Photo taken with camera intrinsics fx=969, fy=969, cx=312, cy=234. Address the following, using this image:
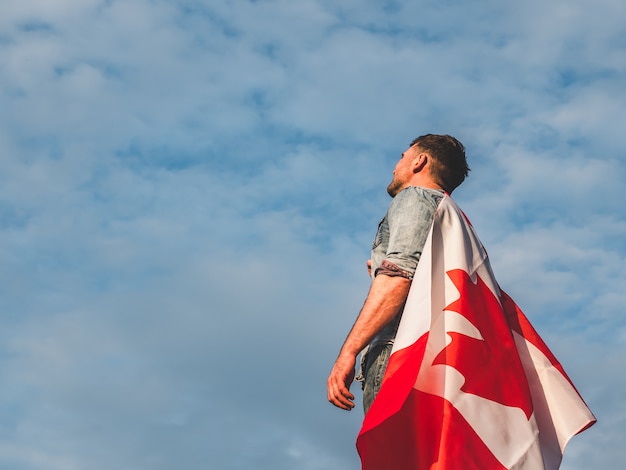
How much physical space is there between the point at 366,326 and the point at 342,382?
34 cm

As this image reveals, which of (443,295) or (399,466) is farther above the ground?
(443,295)

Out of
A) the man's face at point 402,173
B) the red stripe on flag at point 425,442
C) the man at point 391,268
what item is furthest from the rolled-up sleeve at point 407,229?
the red stripe on flag at point 425,442

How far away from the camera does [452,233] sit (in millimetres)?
5668

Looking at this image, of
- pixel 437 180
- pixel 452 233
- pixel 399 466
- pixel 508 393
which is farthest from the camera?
pixel 437 180

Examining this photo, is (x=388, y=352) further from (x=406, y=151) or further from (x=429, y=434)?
(x=406, y=151)

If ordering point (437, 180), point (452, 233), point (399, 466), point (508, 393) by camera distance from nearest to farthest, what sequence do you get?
1. point (399, 466)
2. point (508, 393)
3. point (452, 233)
4. point (437, 180)

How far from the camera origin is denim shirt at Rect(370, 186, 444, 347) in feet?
18.1

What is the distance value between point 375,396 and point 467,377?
23.2 inches

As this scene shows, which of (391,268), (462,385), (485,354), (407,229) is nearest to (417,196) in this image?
(407,229)

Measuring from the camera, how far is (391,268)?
18.0ft

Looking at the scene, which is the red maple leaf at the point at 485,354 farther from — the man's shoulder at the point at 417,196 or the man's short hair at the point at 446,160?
the man's short hair at the point at 446,160

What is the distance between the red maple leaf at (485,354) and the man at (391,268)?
300 mm

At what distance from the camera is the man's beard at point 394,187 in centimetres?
641

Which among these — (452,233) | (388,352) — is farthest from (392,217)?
(388,352)
